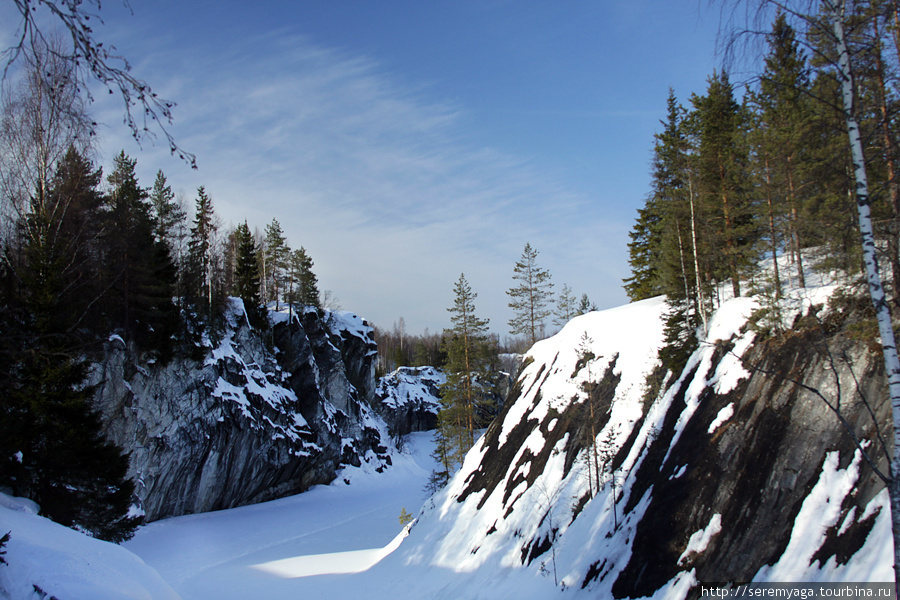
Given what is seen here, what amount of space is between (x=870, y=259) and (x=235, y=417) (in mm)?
31711

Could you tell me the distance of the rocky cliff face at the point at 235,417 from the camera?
981 inches

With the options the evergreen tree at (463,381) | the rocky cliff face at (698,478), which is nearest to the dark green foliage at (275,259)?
the evergreen tree at (463,381)

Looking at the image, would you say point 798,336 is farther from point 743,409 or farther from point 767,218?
point 767,218

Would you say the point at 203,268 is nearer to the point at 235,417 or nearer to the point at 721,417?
the point at 235,417

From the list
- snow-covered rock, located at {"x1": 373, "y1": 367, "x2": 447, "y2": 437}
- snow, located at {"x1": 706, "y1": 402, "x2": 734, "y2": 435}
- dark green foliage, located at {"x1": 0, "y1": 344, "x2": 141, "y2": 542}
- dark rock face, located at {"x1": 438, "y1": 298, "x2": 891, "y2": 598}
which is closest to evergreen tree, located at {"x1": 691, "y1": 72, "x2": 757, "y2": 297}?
dark rock face, located at {"x1": 438, "y1": 298, "x2": 891, "y2": 598}

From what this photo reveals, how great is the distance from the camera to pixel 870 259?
5.44 m

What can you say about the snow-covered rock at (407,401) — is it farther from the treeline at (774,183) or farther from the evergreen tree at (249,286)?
the treeline at (774,183)

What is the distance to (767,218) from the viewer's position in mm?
16234

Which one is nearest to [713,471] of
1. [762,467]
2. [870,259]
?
[762,467]

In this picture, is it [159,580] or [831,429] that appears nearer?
[831,429]

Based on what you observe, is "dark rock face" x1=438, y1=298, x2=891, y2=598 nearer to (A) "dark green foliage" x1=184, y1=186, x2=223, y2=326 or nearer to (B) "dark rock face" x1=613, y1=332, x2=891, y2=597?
(B) "dark rock face" x1=613, y1=332, x2=891, y2=597

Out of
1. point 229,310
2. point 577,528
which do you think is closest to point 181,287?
point 229,310

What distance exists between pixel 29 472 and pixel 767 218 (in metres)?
24.0

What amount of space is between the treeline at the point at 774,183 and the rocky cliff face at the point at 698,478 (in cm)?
167
